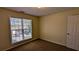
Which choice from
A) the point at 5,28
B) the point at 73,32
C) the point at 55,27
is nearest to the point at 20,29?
the point at 5,28

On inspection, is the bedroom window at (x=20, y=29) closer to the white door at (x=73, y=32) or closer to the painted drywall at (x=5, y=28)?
the painted drywall at (x=5, y=28)

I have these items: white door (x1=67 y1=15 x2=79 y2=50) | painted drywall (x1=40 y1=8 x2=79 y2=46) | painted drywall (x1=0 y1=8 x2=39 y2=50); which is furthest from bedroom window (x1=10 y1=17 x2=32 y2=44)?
white door (x1=67 y1=15 x2=79 y2=50)

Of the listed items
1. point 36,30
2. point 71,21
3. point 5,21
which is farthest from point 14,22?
point 71,21

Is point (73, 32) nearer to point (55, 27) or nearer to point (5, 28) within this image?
point (55, 27)

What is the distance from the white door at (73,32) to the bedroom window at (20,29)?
8.35 ft

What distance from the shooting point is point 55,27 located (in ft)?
15.1

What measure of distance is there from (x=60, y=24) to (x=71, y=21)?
0.81m

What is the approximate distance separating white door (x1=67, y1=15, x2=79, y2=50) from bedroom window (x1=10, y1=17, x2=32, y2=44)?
2545 mm

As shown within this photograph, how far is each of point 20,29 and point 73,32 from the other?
2802 millimetres

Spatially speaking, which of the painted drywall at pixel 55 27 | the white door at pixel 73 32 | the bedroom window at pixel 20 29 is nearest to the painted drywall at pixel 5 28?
the bedroom window at pixel 20 29

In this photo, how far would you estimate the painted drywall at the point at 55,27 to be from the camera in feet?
12.9

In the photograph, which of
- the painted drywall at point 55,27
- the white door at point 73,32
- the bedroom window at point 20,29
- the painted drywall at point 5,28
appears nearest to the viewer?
the painted drywall at point 5,28
